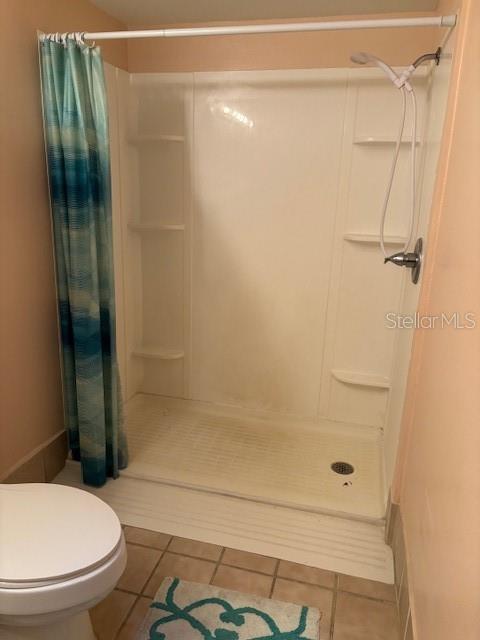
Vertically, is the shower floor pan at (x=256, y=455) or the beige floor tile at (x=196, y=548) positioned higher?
the shower floor pan at (x=256, y=455)

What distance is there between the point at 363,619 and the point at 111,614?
0.79 meters

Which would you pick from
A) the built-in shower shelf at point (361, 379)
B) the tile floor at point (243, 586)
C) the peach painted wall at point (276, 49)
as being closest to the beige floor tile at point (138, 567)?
the tile floor at point (243, 586)

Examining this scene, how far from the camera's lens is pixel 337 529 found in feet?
6.13

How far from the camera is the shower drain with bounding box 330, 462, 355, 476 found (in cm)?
220

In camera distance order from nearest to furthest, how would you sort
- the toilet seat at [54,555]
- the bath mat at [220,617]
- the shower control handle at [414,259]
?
1. the toilet seat at [54,555]
2. the bath mat at [220,617]
3. the shower control handle at [414,259]

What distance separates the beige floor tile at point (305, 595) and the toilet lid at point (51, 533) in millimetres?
653

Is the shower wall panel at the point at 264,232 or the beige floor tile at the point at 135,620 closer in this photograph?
the beige floor tile at the point at 135,620

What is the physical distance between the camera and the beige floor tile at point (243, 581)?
160cm

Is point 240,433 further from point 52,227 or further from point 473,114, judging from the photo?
point 473,114

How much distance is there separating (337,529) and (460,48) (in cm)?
166

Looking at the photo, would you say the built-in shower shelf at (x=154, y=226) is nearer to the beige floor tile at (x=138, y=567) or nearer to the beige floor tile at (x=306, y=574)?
the beige floor tile at (x=138, y=567)

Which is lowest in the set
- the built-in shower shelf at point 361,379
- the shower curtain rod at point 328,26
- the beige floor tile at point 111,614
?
the beige floor tile at point 111,614

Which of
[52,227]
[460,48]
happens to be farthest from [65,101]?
[460,48]

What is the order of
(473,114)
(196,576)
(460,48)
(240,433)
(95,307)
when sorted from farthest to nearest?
(240,433), (95,307), (196,576), (460,48), (473,114)
